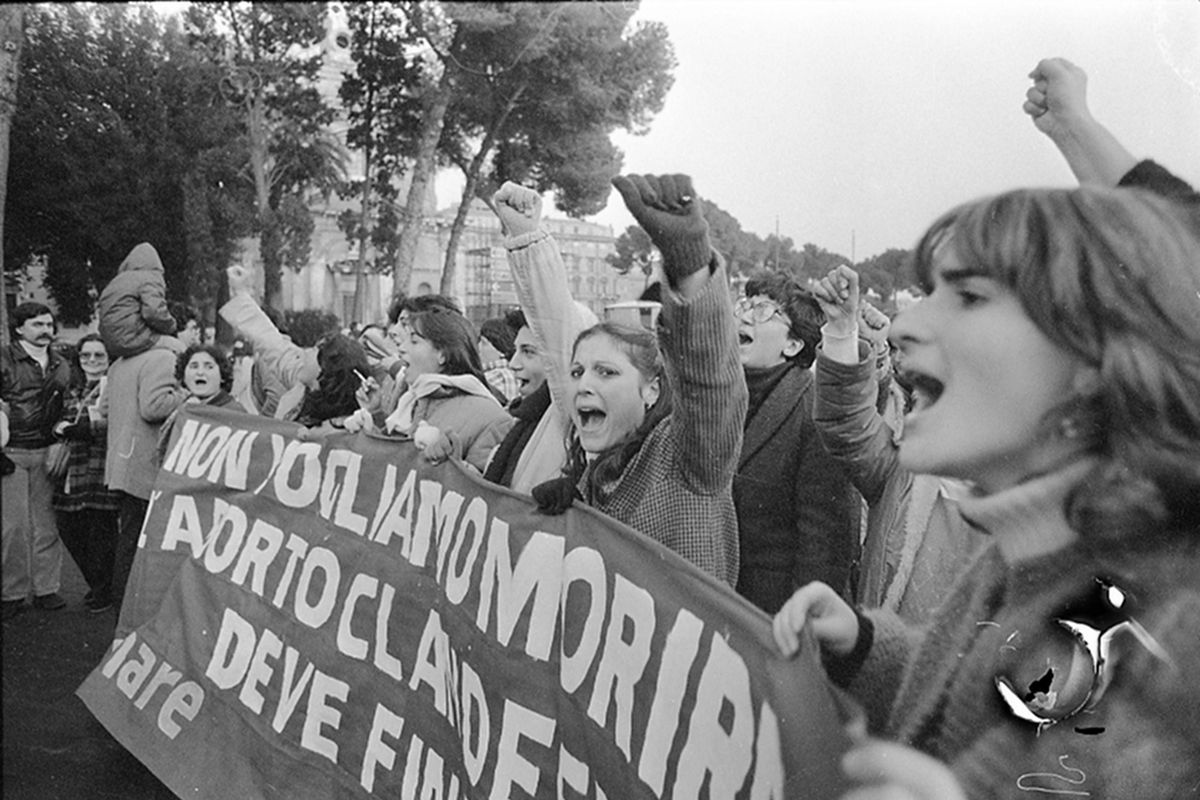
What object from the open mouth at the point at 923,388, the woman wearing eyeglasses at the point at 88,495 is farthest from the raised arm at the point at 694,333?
the woman wearing eyeglasses at the point at 88,495

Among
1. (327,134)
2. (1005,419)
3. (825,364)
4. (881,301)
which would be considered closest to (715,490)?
(825,364)

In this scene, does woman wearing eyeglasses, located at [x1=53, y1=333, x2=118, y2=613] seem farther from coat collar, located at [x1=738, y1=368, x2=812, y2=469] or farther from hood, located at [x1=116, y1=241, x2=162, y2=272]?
coat collar, located at [x1=738, y1=368, x2=812, y2=469]

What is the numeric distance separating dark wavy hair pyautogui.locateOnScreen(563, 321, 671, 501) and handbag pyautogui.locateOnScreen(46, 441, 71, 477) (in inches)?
126

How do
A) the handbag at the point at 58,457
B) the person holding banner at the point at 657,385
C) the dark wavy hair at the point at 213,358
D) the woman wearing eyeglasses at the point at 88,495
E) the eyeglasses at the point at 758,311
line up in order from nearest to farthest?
the person holding banner at the point at 657,385
the eyeglasses at the point at 758,311
the dark wavy hair at the point at 213,358
the woman wearing eyeglasses at the point at 88,495
the handbag at the point at 58,457

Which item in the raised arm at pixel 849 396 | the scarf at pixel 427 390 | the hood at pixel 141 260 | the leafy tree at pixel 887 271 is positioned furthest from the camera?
the scarf at pixel 427 390

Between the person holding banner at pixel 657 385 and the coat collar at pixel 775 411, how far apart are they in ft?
0.08

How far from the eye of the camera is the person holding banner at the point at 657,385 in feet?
5.96

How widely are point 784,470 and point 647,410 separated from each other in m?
0.46

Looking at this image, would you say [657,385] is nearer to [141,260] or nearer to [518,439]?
[518,439]

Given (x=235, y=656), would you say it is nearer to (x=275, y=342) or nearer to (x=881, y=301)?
(x=275, y=342)

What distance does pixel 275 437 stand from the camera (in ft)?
12.0

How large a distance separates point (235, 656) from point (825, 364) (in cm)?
237

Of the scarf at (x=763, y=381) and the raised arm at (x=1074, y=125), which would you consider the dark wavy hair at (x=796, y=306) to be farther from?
the raised arm at (x=1074, y=125)

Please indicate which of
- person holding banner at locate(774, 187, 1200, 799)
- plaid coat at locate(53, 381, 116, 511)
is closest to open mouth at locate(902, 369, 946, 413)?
person holding banner at locate(774, 187, 1200, 799)
